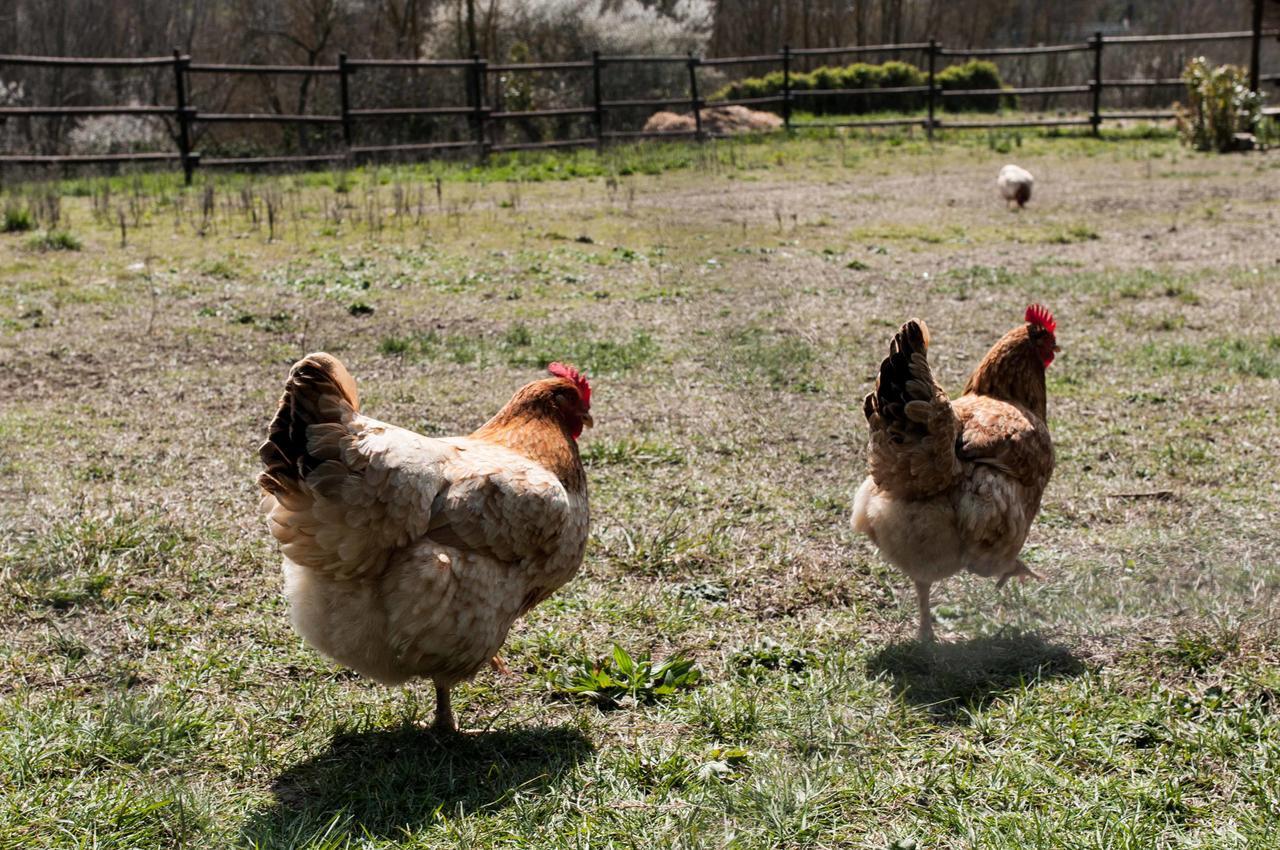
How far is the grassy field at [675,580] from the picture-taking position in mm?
2842

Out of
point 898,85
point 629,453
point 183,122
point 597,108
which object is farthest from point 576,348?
point 898,85

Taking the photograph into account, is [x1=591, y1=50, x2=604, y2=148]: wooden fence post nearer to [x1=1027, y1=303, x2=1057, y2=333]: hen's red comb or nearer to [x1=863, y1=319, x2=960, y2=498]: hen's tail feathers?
[x1=1027, y1=303, x2=1057, y2=333]: hen's red comb

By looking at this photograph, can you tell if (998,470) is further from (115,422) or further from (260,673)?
(115,422)

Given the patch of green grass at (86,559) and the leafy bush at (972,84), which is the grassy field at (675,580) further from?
the leafy bush at (972,84)

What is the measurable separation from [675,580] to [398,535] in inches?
60.9

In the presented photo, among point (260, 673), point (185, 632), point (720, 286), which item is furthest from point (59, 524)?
point (720, 286)

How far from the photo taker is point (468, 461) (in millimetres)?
3248

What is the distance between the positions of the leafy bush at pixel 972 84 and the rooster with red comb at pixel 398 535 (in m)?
25.6

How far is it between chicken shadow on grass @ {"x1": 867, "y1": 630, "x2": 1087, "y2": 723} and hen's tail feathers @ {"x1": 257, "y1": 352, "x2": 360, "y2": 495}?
187 cm

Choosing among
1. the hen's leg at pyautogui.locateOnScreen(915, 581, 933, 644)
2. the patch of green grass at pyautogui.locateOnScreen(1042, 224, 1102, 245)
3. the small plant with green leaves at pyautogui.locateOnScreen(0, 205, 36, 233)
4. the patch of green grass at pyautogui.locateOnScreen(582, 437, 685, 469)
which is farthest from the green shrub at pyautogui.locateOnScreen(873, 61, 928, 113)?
the hen's leg at pyautogui.locateOnScreen(915, 581, 933, 644)

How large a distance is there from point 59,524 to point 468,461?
220 centimetres

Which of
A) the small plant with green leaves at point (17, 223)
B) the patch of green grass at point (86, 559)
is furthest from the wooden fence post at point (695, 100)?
the patch of green grass at point (86, 559)

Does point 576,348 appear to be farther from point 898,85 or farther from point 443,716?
point 898,85

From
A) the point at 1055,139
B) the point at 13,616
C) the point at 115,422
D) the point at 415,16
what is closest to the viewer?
the point at 13,616
